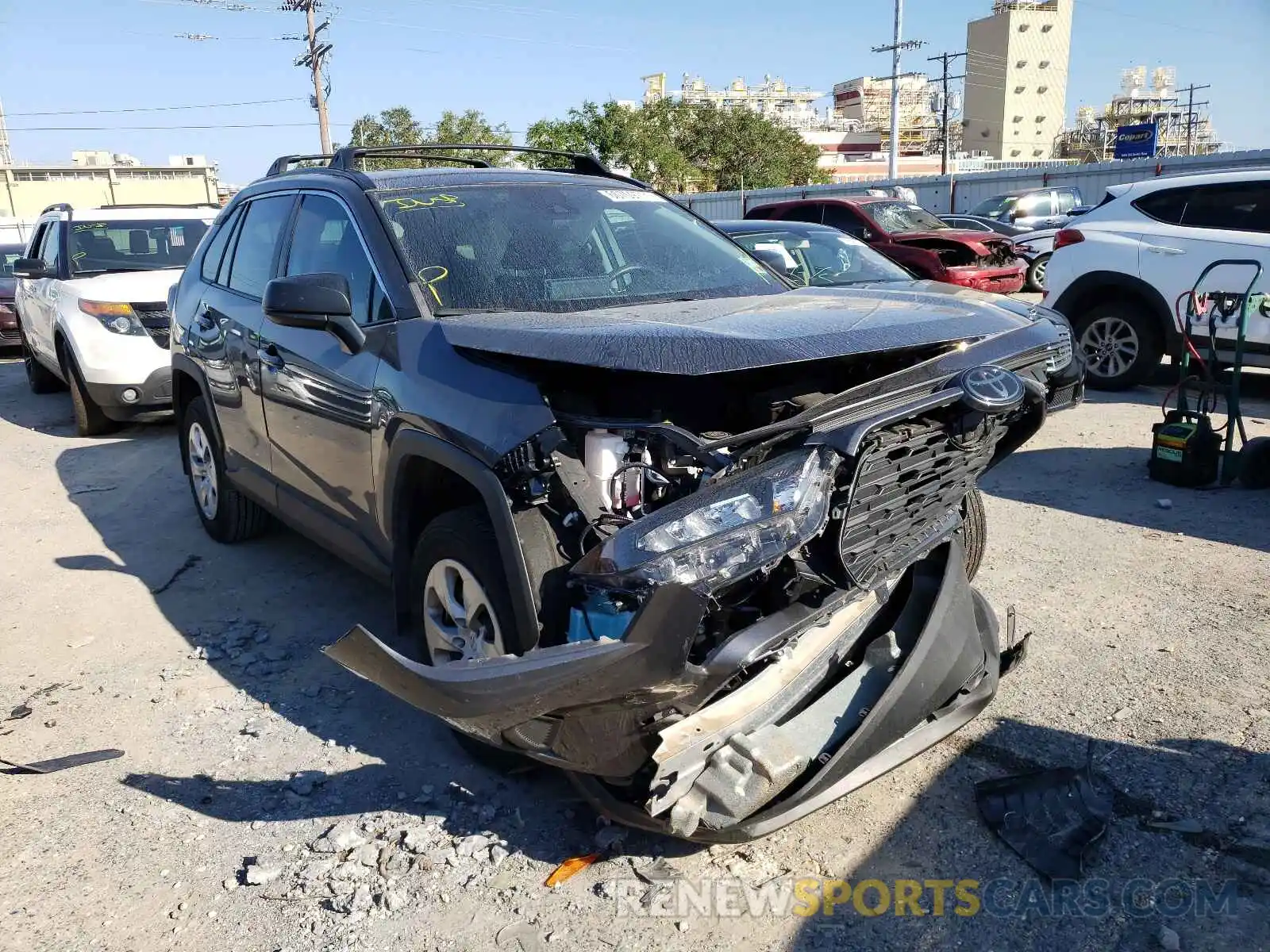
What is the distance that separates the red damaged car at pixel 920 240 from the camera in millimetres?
13203

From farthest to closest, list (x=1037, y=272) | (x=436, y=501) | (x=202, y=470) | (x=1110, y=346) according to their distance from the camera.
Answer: (x=1037, y=272) < (x=1110, y=346) < (x=202, y=470) < (x=436, y=501)

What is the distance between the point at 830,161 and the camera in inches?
3524

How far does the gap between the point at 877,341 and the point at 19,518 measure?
20.0ft

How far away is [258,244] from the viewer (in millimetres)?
4715

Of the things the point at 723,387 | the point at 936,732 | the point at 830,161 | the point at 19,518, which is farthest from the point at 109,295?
the point at 830,161

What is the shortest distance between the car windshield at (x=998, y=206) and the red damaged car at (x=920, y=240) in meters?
7.43

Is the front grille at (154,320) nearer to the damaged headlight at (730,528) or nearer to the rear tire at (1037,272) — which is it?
the damaged headlight at (730,528)

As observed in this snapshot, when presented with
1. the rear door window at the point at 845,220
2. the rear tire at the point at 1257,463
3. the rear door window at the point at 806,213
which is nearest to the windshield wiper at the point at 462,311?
the rear tire at the point at 1257,463

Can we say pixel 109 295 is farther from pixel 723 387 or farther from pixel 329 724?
pixel 723 387

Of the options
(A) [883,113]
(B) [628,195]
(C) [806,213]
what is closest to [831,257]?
(B) [628,195]

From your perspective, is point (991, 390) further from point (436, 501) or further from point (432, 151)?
point (432, 151)

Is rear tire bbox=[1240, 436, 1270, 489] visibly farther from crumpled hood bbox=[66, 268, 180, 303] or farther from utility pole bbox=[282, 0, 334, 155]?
utility pole bbox=[282, 0, 334, 155]

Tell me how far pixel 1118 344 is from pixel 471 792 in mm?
7379

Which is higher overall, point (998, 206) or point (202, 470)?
point (998, 206)
